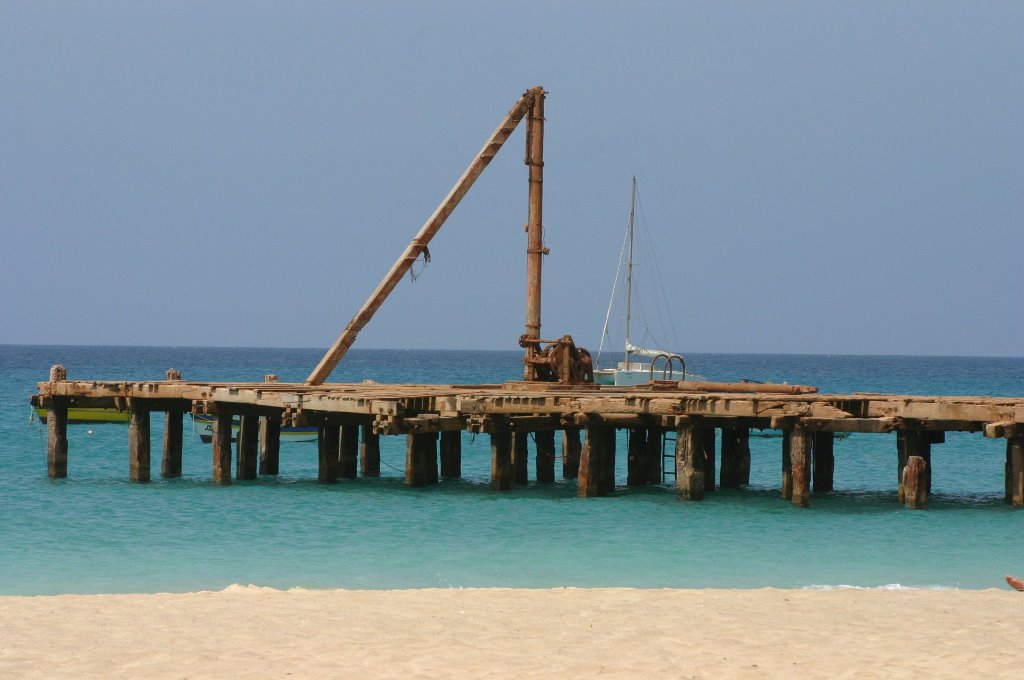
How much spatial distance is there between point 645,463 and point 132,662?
1954 centimetres

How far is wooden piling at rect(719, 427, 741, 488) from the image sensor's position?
30.3m

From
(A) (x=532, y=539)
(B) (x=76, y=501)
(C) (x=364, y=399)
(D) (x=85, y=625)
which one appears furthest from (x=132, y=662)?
(B) (x=76, y=501)

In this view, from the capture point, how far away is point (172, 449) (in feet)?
104

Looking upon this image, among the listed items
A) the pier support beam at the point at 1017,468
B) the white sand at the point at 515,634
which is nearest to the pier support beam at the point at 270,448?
the white sand at the point at 515,634

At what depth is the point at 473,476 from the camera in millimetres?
34281

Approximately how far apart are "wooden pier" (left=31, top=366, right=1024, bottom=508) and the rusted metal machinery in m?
0.78

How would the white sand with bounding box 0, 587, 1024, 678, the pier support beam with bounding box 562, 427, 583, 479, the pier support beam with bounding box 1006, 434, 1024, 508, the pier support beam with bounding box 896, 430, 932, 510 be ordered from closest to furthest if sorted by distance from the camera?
the white sand with bounding box 0, 587, 1024, 678, the pier support beam with bounding box 1006, 434, 1024, 508, the pier support beam with bounding box 896, 430, 932, 510, the pier support beam with bounding box 562, 427, 583, 479

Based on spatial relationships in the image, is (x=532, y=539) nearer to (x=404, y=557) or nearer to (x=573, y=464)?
(x=404, y=557)

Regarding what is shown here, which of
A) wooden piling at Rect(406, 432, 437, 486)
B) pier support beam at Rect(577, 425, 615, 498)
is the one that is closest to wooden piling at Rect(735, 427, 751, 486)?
pier support beam at Rect(577, 425, 615, 498)

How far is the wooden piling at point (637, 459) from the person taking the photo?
1167 inches

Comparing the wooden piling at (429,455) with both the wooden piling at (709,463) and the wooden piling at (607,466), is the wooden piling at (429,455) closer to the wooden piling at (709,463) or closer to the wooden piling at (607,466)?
the wooden piling at (607,466)

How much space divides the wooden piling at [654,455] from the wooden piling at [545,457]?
2243mm

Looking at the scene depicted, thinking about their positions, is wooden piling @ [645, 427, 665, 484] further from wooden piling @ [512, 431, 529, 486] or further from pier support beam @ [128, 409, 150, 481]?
pier support beam @ [128, 409, 150, 481]

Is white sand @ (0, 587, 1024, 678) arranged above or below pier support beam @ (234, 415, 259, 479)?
below
